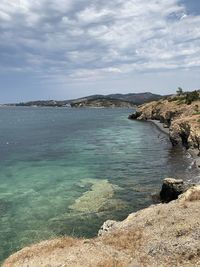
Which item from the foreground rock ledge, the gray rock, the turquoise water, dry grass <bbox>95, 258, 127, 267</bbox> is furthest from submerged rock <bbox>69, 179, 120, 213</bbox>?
dry grass <bbox>95, 258, 127, 267</bbox>

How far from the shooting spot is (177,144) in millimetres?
A: 83188

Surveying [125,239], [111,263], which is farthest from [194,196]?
[111,263]

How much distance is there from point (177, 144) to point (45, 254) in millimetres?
65157

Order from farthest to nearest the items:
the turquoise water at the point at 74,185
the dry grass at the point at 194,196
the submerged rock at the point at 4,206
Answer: the submerged rock at the point at 4,206, the turquoise water at the point at 74,185, the dry grass at the point at 194,196

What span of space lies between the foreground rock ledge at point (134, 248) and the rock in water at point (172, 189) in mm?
15837

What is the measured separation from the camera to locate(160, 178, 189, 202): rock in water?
41.5 meters

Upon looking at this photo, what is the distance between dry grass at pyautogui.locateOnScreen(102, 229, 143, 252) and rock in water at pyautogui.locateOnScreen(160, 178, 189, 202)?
18.1 m

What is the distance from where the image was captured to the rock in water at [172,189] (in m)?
41.5

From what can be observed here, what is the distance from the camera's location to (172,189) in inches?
1646

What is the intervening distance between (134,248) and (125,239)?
1.13 metres

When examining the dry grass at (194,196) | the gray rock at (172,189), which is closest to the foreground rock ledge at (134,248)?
the dry grass at (194,196)

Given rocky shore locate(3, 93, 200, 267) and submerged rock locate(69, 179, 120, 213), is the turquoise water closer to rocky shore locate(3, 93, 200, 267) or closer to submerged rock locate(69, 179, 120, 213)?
submerged rock locate(69, 179, 120, 213)

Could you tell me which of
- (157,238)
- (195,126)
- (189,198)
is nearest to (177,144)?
(195,126)

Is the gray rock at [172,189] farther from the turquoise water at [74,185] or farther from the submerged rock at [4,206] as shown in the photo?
the submerged rock at [4,206]
